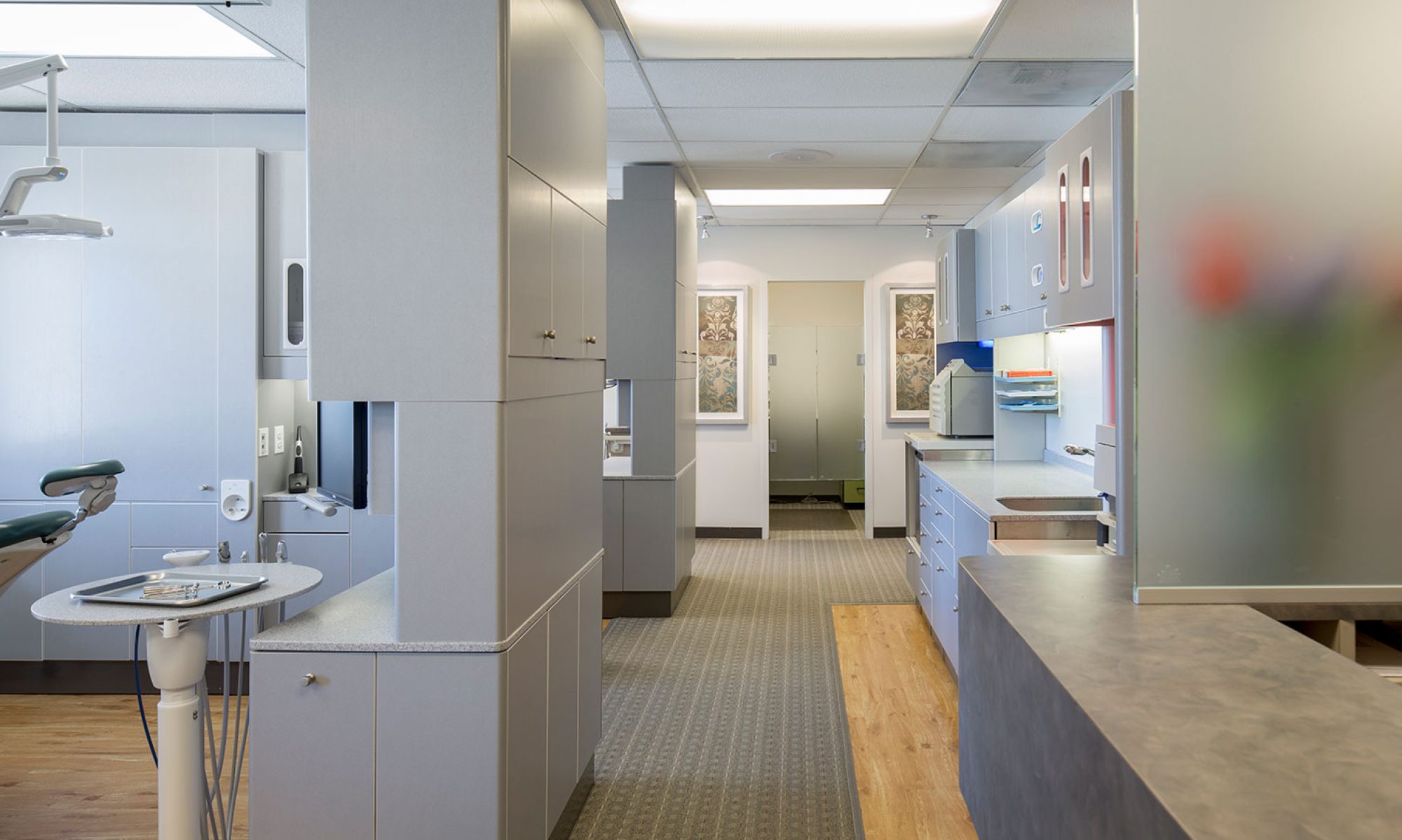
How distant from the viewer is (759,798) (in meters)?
3.39

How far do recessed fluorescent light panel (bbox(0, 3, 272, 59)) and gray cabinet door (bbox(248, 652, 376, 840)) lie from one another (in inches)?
90.2

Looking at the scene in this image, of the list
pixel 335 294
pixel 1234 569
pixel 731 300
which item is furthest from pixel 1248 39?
pixel 731 300

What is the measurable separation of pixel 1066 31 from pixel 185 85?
142 inches

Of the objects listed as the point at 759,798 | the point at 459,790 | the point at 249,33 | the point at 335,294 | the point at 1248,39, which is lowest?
the point at 759,798

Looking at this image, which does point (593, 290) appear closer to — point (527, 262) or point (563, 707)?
point (527, 262)

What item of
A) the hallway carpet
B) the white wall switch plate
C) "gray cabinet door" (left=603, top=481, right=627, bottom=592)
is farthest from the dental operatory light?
"gray cabinet door" (left=603, top=481, right=627, bottom=592)

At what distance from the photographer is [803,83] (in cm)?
422

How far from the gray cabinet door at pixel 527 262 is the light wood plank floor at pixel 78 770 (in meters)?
1.85

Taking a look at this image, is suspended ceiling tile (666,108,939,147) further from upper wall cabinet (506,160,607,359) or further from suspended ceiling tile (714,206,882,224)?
suspended ceiling tile (714,206,882,224)

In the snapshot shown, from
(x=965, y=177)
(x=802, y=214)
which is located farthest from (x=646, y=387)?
(x=802, y=214)

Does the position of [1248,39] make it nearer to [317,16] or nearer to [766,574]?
[317,16]

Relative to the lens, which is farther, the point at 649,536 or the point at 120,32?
the point at 649,536

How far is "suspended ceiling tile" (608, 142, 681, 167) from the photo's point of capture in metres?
5.51

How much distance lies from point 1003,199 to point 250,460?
199 inches
